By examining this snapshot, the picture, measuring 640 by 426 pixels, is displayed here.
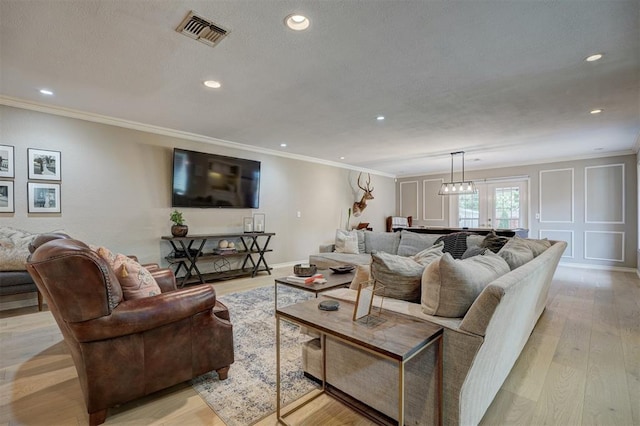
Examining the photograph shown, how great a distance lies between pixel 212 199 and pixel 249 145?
4.09ft

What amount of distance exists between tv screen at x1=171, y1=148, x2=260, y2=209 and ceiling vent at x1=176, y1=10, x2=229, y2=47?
2.69 m

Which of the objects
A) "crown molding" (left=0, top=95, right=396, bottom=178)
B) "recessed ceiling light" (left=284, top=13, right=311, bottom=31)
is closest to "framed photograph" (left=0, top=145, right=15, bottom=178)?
"crown molding" (left=0, top=95, right=396, bottom=178)

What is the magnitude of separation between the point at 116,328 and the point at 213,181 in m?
3.62

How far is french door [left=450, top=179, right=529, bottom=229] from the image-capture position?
7.14 meters

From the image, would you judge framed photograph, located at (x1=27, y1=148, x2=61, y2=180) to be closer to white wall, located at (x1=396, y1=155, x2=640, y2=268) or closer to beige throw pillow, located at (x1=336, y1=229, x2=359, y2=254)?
beige throw pillow, located at (x1=336, y1=229, x2=359, y2=254)

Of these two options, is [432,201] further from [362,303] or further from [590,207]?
[362,303]

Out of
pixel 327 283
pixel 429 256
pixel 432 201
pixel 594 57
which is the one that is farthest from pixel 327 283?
pixel 432 201

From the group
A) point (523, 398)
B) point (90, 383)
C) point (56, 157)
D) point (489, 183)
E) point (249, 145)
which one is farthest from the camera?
point (489, 183)

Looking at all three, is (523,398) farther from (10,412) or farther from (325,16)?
(10,412)

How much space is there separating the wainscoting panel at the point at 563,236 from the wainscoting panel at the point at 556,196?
23cm

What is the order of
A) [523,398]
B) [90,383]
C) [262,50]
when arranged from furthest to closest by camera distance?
[262,50] → [523,398] → [90,383]

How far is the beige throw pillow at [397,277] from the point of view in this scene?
1.76 meters

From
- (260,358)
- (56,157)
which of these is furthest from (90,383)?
(56,157)

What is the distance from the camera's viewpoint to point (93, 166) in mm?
3928
